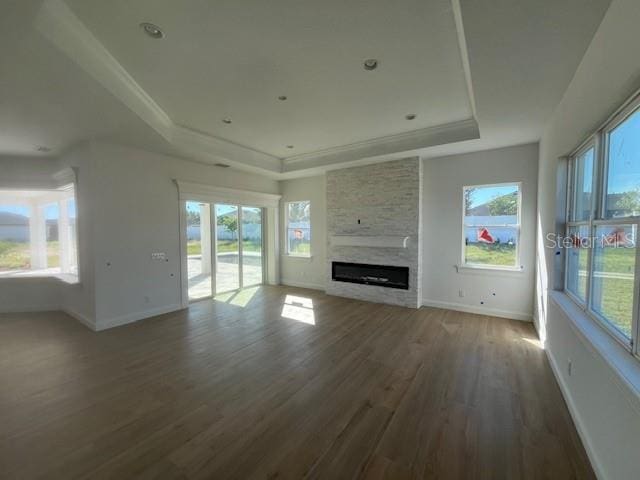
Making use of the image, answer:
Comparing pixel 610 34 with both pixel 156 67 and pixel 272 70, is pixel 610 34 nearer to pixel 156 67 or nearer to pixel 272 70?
pixel 272 70

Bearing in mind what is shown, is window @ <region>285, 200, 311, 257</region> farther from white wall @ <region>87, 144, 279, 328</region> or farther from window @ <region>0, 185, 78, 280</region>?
window @ <region>0, 185, 78, 280</region>

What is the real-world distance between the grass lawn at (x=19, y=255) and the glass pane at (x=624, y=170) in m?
7.79

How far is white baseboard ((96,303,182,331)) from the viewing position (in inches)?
159

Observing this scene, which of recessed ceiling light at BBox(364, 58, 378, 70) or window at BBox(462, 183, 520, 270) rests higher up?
recessed ceiling light at BBox(364, 58, 378, 70)

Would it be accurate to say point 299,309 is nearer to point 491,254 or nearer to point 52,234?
point 491,254

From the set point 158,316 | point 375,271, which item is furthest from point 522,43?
point 158,316

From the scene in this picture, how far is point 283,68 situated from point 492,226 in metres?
4.09

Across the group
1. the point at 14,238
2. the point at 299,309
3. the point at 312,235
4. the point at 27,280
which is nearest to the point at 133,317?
the point at 27,280

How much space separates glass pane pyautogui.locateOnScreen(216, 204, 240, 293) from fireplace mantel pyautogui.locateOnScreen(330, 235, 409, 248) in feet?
7.71

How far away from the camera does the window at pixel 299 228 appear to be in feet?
22.4

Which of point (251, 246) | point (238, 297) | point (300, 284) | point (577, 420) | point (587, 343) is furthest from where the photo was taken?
point (300, 284)

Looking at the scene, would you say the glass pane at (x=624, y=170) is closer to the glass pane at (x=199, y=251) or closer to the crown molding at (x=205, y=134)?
the crown molding at (x=205, y=134)

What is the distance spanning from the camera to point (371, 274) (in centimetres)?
557

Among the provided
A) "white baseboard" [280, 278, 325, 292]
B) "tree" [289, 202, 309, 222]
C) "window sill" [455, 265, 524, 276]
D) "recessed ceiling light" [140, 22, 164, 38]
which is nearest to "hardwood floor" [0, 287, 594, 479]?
"window sill" [455, 265, 524, 276]
